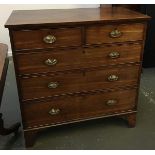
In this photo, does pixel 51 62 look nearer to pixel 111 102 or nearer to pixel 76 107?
pixel 76 107

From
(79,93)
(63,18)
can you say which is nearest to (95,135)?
(79,93)

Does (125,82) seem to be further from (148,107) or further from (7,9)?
(7,9)

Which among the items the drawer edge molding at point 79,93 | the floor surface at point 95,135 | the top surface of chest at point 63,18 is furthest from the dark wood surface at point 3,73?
the drawer edge molding at point 79,93

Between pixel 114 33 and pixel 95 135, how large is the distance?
2.86ft

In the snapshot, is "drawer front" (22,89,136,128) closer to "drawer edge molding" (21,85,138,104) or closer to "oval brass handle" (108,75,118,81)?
"drawer edge molding" (21,85,138,104)

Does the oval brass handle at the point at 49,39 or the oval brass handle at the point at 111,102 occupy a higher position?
the oval brass handle at the point at 49,39

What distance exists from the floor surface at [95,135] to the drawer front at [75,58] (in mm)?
632

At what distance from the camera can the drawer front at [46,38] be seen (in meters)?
1.50

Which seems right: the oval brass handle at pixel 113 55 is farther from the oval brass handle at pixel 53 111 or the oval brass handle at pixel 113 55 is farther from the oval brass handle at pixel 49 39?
the oval brass handle at pixel 53 111

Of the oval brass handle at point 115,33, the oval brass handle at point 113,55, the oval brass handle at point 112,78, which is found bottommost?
the oval brass handle at point 112,78

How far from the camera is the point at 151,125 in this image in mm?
2096

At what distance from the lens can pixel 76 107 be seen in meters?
1.86

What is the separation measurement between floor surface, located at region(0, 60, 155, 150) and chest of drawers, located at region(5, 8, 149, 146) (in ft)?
0.51

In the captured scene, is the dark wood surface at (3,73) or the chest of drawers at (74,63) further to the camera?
the chest of drawers at (74,63)
